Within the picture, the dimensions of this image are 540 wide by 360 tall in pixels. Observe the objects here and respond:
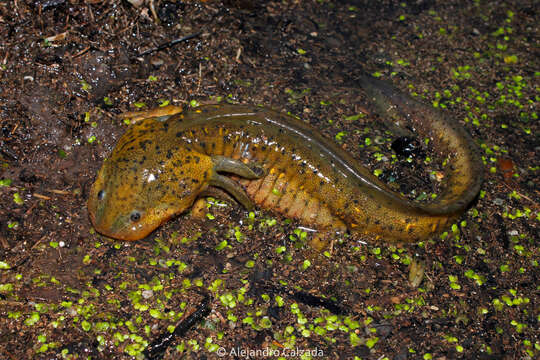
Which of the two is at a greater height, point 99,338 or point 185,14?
point 185,14

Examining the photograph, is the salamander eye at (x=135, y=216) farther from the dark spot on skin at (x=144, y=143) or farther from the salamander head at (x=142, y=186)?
the dark spot on skin at (x=144, y=143)

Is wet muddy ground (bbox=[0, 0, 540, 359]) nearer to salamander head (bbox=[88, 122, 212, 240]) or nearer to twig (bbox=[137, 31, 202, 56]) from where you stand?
twig (bbox=[137, 31, 202, 56])

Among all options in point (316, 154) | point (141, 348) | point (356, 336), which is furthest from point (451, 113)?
point (141, 348)

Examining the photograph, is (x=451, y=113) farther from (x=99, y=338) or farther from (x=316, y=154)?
(x=99, y=338)

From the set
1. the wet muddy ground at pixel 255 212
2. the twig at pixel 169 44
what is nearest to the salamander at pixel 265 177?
the wet muddy ground at pixel 255 212

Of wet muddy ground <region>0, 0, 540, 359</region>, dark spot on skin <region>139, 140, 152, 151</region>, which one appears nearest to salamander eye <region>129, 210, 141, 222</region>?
wet muddy ground <region>0, 0, 540, 359</region>

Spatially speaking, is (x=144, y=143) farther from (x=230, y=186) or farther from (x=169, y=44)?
(x=169, y=44)

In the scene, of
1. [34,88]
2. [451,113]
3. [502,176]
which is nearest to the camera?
[34,88]
